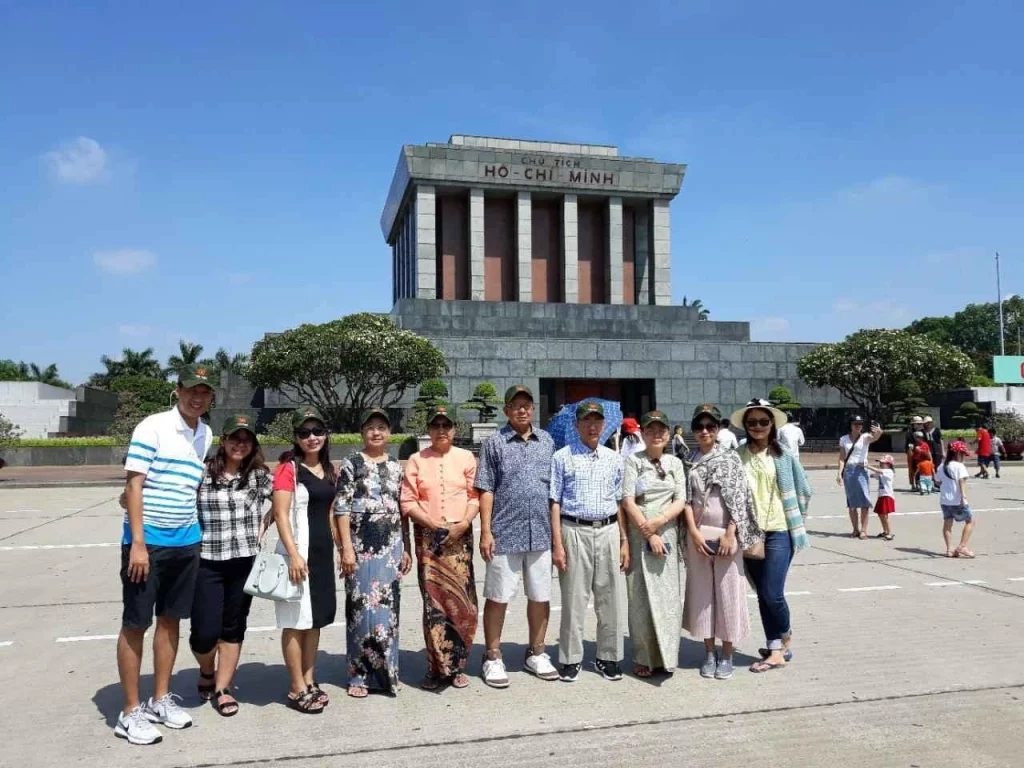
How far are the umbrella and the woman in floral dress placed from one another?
3.87 ft

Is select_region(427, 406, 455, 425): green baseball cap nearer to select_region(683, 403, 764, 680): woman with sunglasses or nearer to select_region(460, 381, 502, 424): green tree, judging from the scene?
select_region(683, 403, 764, 680): woman with sunglasses

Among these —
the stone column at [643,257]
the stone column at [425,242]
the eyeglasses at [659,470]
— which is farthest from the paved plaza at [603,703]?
the stone column at [643,257]

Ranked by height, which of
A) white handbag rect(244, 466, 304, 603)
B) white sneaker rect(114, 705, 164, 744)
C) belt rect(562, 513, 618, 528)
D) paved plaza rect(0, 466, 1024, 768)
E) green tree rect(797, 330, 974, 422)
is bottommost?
paved plaza rect(0, 466, 1024, 768)

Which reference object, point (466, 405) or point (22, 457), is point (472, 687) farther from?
point (22, 457)

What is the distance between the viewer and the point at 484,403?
93.5 feet

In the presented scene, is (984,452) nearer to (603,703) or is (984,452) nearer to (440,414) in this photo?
(603,703)

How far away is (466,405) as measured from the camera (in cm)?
2923

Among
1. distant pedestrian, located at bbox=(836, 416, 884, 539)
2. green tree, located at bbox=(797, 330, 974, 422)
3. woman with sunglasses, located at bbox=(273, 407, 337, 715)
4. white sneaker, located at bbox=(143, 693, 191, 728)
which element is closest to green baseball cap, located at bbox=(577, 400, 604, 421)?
woman with sunglasses, located at bbox=(273, 407, 337, 715)

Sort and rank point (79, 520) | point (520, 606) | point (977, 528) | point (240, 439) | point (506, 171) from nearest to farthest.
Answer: point (240, 439) → point (520, 606) → point (977, 528) → point (79, 520) → point (506, 171)

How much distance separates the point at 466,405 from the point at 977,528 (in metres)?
19.4

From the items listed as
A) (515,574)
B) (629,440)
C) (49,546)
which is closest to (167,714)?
(515,574)

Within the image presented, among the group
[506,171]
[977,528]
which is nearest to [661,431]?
[977,528]

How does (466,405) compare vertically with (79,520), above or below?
above

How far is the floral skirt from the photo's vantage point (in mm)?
5012
